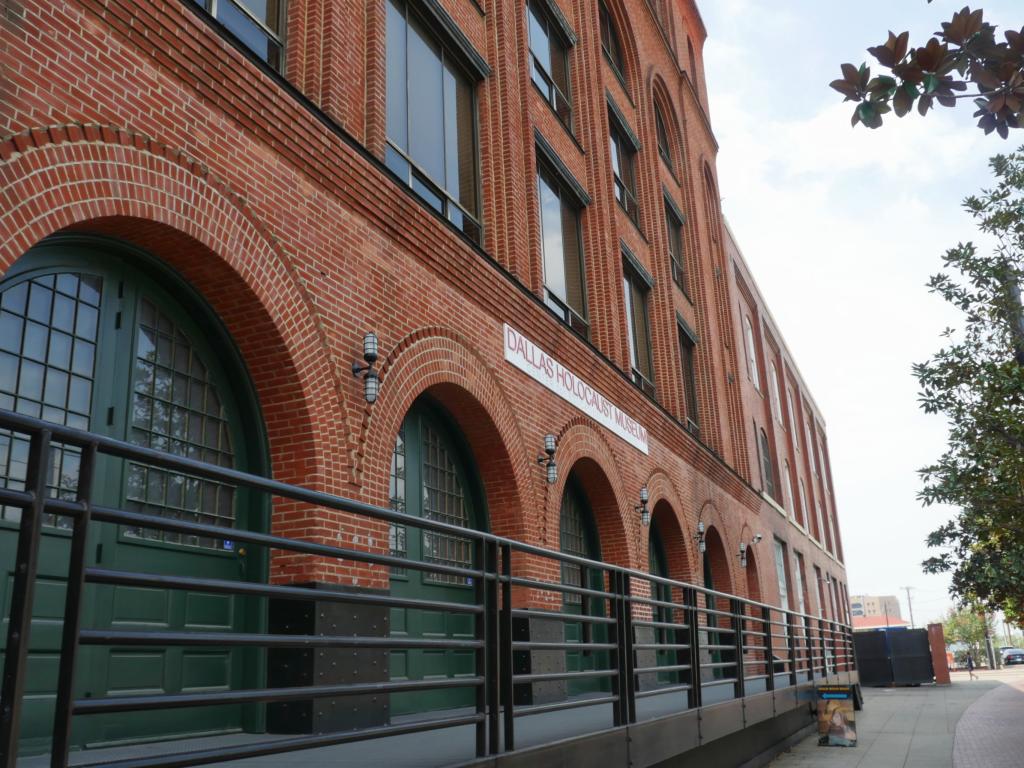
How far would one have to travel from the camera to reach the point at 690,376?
69.1 feet

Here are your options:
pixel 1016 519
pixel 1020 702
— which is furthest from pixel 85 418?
pixel 1020 702

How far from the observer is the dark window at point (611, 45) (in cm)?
A: 1776

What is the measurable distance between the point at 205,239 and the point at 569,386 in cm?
669

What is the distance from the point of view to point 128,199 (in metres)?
5.66

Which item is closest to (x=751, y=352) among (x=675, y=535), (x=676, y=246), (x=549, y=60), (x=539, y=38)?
(x=676, y=246)

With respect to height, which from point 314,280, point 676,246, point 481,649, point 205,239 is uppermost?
point 676,246

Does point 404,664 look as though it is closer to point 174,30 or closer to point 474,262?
point 474,262

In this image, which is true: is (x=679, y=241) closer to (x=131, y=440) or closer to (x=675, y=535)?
(x=675, y=535)

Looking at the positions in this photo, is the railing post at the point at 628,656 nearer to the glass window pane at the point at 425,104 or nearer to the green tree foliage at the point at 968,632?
the glass window pane at the point at 425,104

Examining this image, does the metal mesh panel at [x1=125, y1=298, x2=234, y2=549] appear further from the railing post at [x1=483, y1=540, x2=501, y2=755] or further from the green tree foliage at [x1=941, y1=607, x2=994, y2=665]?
the green tree foliage at [x1=941, y1=607, x2=994, y2=665]

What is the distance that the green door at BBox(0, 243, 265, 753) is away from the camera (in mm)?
5430

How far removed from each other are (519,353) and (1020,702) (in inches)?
776

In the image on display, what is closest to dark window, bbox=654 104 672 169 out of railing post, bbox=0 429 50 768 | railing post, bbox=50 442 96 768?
railing post, bbox=50 442 96 768

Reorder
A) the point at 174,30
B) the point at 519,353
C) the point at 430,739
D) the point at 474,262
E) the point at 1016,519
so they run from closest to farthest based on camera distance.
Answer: the point at 430,739
the point at 174,30
the point at 474,262
the point at 519,353
the point at 1016,519
